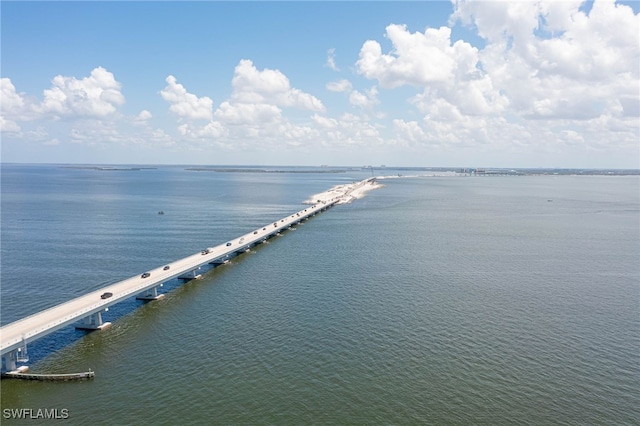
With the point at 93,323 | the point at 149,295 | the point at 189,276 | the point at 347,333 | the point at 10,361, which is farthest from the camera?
the point at 189,276

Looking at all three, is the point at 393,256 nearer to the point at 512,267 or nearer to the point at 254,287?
Answer: the point at 512,267

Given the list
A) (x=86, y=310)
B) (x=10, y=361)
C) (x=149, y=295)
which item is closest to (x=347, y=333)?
(x=86, y=310)

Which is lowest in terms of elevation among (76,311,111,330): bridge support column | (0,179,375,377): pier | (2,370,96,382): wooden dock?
(2,370,96,382): wooden dock

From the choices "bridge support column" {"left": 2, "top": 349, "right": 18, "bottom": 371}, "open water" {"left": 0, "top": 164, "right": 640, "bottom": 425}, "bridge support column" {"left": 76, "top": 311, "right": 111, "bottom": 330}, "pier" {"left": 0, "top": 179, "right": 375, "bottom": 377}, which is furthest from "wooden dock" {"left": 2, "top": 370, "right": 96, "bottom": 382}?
"bridge support column" {"left": 76, "top": 311, "right": 111, "bottom": 330}

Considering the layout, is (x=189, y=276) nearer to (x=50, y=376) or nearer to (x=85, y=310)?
(x=85, y=310)

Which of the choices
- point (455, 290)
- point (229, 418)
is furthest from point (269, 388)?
point (455, 290)

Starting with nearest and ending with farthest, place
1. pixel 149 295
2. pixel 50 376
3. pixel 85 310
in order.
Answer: pixel 50 376, pixel 85 310, pixel 149 295

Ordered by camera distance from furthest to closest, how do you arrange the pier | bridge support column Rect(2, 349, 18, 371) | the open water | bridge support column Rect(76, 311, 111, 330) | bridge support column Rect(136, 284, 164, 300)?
bridge support column Rect(136, 284, 164, 300) < bridge support column Rect(76, 311, 111, 330) < the pier < bridge support column Rect(2, 349, 18, 371) < the open water

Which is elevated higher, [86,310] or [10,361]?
[86,310]

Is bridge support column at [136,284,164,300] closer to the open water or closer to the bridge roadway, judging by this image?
the bridge roadway

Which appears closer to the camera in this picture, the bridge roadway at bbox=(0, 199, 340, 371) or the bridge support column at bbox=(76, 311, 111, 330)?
the bridge roadway at bbox=(0, 199, 340, 371)
